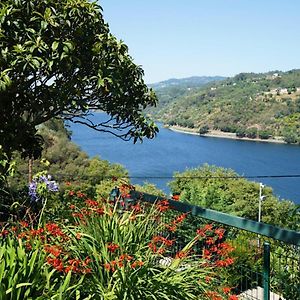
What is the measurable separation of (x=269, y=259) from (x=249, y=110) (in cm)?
8187

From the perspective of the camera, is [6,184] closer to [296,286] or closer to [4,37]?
[4,37]

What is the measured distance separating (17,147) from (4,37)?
1.03 metres

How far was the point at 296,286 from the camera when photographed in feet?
6.34

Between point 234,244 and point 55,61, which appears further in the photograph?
point 55,61

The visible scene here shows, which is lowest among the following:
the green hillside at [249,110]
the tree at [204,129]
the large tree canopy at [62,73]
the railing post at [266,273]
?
the tree at [204,129]

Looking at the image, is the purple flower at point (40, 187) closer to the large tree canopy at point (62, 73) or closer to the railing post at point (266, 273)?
the large tree canopy at point (62, 73)

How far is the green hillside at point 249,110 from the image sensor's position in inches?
2972

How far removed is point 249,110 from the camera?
267ft

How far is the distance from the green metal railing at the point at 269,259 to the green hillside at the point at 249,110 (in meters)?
67.3

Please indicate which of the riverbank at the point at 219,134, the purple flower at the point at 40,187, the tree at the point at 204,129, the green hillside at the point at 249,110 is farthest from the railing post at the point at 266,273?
the tree at the point at 204,129

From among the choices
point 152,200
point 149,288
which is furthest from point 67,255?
point 152,200

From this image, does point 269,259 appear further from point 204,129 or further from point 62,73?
point 204,129

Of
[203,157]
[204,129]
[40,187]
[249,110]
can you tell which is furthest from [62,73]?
[204,129]

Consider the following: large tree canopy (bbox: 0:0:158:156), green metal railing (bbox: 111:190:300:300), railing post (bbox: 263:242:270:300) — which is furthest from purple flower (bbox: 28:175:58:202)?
railing post (bbox: 263:242:270:300)
